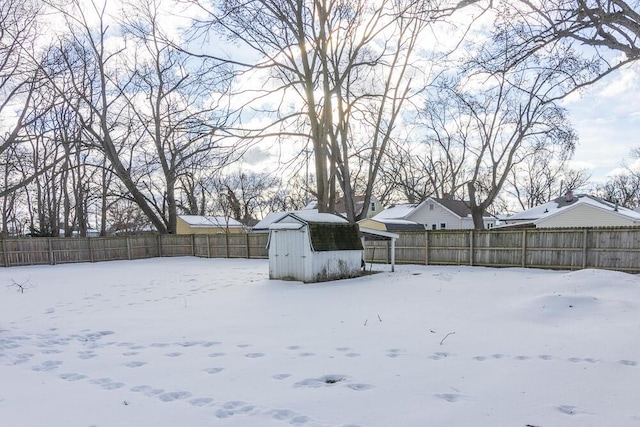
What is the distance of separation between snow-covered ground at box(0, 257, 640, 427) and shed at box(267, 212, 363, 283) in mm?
2742

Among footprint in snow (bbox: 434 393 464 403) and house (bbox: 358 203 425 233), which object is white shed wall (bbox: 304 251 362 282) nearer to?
footprint in snow (bbox: 434 393 464 403)

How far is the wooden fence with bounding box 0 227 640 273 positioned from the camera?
1268 cm

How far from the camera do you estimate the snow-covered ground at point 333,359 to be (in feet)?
10.2

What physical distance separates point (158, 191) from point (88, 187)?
4946 mm

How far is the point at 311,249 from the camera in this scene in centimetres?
1153

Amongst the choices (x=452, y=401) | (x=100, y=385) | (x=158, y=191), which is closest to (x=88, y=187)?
(x=158, y=191)

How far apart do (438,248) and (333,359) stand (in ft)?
40.2

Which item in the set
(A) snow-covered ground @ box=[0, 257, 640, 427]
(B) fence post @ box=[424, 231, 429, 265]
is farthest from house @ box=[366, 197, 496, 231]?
Result: (A) snow-covered ground @ box=[0, 257, 640, 427]

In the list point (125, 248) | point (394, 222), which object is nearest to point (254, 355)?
point (125, 248)

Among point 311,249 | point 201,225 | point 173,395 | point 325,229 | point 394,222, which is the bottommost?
point 201,225

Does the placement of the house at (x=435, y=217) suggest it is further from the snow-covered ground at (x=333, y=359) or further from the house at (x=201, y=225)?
the snow-covered ground at (x=333, y=359)

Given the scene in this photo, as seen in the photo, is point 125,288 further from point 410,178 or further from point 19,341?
point 410,178

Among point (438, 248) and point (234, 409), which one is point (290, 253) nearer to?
point (438, 248)

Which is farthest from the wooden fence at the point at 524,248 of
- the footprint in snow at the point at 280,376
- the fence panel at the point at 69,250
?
the fence panel at the point at 69,250
